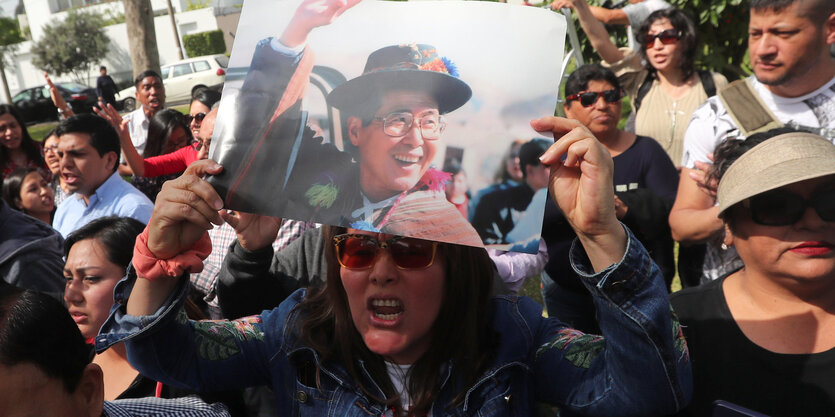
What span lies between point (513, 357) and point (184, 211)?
860 mm

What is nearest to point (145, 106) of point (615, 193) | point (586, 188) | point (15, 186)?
point (15, 186)

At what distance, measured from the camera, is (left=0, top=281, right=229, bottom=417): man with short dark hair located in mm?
1520

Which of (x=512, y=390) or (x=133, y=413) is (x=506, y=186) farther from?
(x=133, y=413)

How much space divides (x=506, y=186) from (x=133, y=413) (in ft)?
3.86

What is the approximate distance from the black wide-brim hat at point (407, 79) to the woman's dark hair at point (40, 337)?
34.1 inches

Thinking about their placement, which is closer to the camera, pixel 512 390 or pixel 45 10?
pixel 512 390

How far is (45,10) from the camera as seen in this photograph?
1624 inches

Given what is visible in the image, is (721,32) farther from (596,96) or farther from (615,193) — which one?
(615,193)

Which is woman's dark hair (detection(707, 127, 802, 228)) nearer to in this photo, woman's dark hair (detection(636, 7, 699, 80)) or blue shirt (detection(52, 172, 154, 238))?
woman's dark hair (detection(636, 7, 699, 80))

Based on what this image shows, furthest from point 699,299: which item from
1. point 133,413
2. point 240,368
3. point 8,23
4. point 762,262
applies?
point 8,23

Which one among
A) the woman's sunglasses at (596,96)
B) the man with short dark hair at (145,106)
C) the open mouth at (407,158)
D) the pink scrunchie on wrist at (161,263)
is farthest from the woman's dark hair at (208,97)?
the open mouth at (407,158)

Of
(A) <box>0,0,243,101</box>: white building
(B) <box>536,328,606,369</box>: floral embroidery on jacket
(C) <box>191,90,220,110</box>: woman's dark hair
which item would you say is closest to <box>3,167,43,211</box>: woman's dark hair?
(C) <box>191,90,220,110</box>: woman's dark hair

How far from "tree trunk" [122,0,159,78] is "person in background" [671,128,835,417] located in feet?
37.4

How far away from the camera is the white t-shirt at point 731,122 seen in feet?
9.31
